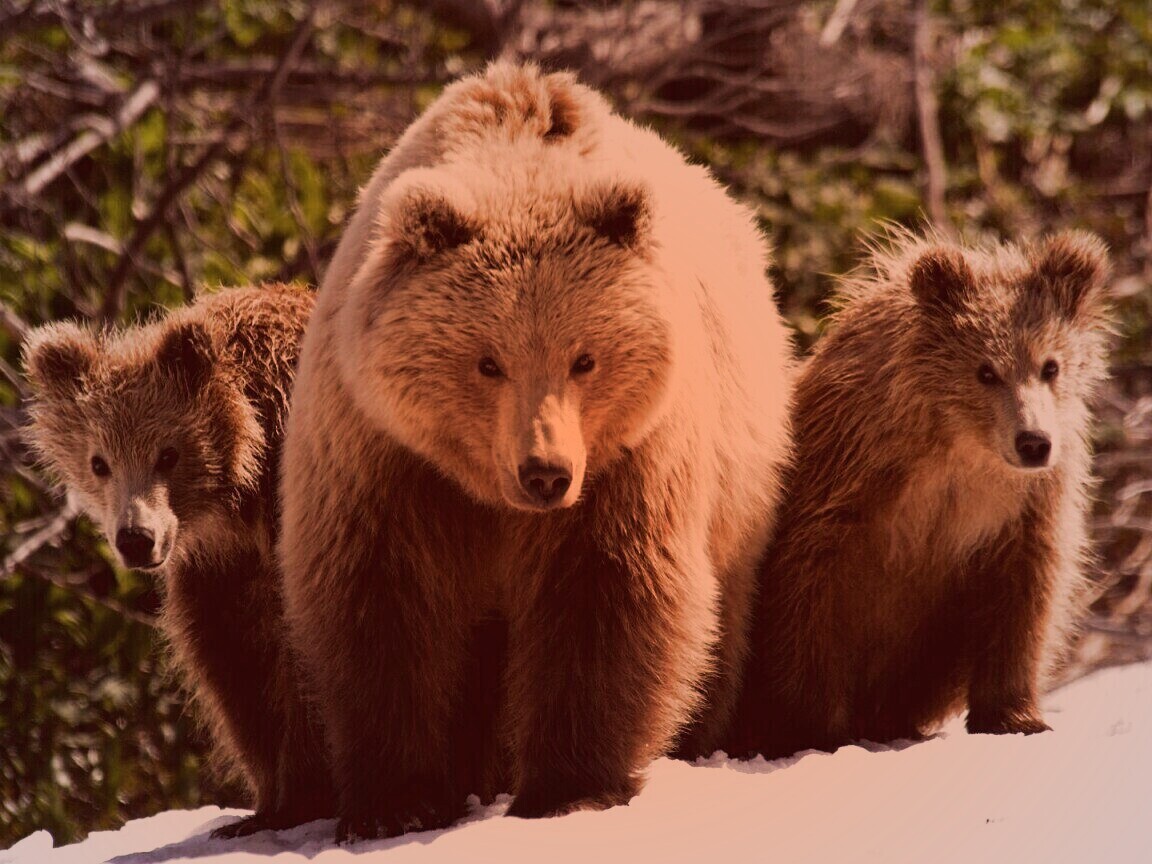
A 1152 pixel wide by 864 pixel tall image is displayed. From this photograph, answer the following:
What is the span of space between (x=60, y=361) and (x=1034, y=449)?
2.75 m

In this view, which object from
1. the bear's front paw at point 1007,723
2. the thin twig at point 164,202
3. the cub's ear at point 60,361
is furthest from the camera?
the thin twig at point 164,202

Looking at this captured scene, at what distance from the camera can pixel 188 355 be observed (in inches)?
166

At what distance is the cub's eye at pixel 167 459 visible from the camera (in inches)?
164

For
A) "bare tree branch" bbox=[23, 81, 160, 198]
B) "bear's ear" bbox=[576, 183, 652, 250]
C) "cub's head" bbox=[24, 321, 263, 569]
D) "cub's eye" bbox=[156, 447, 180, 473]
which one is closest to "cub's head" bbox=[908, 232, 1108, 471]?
"bear's ear" bbox=[576, 183, 652, 250]

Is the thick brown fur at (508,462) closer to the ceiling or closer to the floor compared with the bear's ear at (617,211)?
closer to the floor

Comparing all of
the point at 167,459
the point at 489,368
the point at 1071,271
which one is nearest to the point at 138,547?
the point at 167,459

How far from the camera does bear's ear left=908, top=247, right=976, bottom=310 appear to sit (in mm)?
4520

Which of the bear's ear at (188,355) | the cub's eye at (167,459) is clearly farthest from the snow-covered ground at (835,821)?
the bear's ear at (188,355)

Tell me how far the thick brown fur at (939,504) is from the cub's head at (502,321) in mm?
1096

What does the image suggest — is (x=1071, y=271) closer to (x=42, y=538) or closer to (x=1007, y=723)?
(x=1007, y=723)

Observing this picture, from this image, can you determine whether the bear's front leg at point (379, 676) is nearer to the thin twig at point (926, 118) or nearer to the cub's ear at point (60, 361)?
the cub's ear at point (60, 361)

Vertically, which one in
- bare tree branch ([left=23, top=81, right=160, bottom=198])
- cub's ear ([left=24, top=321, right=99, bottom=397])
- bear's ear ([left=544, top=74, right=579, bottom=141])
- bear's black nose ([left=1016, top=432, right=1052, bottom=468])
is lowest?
bear's black nose ([left=1016, top=432, right=1052, bottom=468])

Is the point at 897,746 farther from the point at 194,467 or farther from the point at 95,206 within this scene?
the point at 95,206

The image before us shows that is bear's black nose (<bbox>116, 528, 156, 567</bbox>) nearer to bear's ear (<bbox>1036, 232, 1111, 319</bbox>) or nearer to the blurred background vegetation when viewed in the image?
the blurred background vegetation
